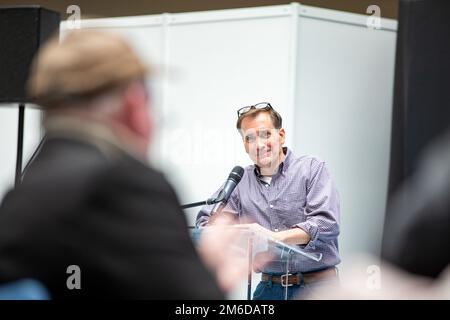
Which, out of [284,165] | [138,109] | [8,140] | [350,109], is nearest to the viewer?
[138,109]

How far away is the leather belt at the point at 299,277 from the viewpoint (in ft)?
9.43

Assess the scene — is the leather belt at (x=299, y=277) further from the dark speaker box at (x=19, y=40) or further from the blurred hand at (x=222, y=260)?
the blurred hand at (x=222, y=260)

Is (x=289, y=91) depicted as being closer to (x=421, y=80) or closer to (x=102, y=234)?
(x=421, y=80)

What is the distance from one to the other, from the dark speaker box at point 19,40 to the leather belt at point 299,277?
1074 mm

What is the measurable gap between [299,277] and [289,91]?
1194 millimetres

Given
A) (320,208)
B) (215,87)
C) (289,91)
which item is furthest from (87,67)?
(215,87)

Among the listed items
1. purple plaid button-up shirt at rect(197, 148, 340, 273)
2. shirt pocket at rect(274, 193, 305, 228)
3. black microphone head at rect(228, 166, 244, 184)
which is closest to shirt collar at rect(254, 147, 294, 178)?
purple plaid button-up shirt at rect(197, 148, 340, 273)

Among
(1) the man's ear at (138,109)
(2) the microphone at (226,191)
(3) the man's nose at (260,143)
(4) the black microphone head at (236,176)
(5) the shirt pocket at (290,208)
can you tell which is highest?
(1) the man's ear at (138,109)

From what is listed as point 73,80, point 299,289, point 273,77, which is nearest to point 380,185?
point 273,77

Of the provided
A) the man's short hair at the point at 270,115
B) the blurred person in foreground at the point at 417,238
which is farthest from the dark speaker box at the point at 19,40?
the blurred person in foreground at the point at 417,238

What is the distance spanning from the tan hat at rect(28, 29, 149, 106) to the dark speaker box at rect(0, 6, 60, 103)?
6.42 feet

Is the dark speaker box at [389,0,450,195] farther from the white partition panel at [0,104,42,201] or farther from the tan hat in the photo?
the tan hat

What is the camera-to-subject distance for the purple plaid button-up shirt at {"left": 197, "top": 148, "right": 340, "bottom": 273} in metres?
3.07

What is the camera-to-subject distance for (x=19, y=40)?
3.13 m
